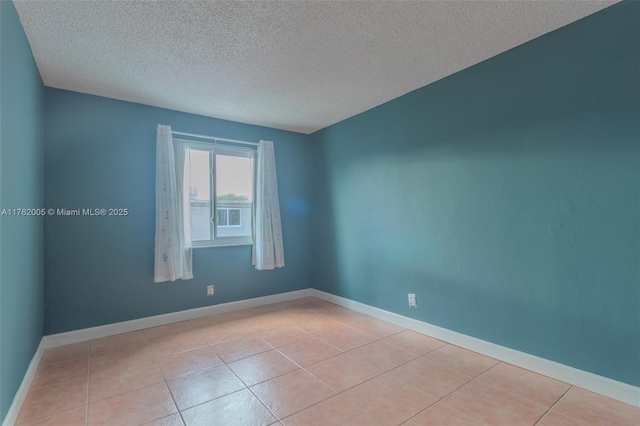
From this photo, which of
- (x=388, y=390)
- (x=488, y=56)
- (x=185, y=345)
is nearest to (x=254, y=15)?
(x=488, y=56)

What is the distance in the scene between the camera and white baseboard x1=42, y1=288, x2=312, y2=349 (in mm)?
2730

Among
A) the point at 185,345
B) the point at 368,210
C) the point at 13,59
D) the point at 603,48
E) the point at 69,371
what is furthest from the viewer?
the point at 368,210

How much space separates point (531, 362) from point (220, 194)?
3.50 meters

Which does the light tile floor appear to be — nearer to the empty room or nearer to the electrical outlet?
the empty room

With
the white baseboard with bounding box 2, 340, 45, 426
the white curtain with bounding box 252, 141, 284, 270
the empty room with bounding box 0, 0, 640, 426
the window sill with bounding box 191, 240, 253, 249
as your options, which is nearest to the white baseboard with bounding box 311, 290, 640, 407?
the empty room with bounding box 0, 0, 640, 426

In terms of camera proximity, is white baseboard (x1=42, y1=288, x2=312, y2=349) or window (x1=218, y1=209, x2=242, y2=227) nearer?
white baseboard (x1=42, y1=288, x2=312, y2=349)

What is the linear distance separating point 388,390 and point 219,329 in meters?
1.88

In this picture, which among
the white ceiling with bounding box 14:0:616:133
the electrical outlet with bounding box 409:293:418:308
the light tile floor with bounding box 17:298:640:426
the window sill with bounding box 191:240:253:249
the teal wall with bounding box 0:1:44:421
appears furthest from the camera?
the window sill with bounding box 191:240:253:249

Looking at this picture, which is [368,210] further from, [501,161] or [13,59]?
[13,59]

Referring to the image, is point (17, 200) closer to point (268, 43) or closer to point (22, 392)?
point (22, 392)

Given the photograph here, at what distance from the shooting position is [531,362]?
84.4 inches

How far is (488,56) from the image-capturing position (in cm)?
236

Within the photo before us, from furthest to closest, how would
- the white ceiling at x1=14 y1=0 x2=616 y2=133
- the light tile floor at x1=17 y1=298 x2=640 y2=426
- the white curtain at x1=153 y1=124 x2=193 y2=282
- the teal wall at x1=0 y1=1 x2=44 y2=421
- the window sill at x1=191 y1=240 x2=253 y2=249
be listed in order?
the window sill at x1=191 y1=240 x2=253 y2=249 → the white curtain at x1=153 y1=124 x2=193 y2=282 → the white ceiling at x1=14 y1=0 x2=616 y2=133 → the light tile floor at x1=17 y1=298 x2=640 y2=426 → the teal wall at x1=0 y1=1 x2=44 y2=421

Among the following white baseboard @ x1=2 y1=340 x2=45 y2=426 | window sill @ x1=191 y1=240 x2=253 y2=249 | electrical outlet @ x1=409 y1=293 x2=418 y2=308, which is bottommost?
white baseboard @ x1=2 y1=340 x2=45 y2=426
